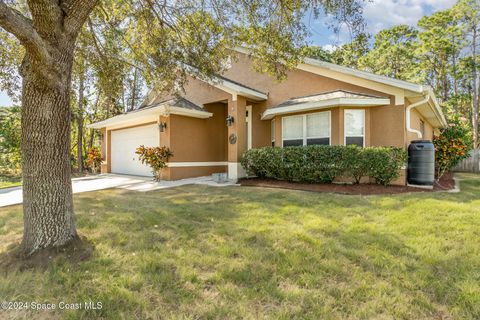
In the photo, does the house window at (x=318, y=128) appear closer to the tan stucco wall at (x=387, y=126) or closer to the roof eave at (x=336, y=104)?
the roof eave at (x=336, y=104)

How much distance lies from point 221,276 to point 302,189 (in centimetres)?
573

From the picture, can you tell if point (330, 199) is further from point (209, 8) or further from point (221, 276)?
point (209, 8)

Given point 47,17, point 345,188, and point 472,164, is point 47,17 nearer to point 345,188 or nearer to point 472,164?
point 345,188

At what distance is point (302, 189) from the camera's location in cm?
804

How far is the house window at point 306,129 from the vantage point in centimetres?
961

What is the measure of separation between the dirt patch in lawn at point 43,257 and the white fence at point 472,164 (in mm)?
22669

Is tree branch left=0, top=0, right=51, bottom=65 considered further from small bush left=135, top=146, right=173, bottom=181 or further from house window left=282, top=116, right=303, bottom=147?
house window left=282, top=116, right=303, bottom=147

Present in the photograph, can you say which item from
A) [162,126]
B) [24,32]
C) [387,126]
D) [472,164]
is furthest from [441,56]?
[24,32]

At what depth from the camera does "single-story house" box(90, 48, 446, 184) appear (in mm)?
8938

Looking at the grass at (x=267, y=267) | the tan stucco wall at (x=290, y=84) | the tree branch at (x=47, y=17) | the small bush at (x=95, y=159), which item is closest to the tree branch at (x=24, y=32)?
the tree branch at (x=47, y=17)

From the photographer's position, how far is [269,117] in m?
11.2

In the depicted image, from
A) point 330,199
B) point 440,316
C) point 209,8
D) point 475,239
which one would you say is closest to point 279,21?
point 209,8

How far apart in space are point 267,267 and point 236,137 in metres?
7.84

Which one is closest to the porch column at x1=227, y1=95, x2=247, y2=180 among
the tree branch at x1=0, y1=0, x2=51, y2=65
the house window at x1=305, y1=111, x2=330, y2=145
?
the house window at x1=305, y1=111, x2=330, y2=145
